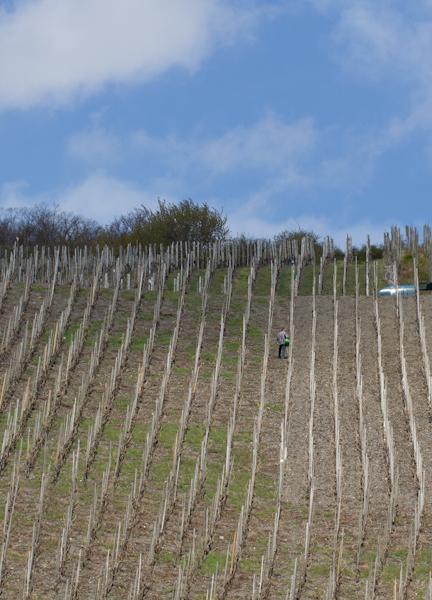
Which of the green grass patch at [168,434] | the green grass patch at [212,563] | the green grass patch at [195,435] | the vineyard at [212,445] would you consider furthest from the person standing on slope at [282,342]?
the green grass patch at [212,563]

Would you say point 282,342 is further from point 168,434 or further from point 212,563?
point 212,563

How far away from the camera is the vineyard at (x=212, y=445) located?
52.3 ft

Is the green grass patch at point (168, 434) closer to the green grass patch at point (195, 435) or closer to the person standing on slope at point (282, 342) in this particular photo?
the green grass patch at point (195, 435)

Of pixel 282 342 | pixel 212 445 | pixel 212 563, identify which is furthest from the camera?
pixel 282 342

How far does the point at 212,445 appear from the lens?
67.7 ft

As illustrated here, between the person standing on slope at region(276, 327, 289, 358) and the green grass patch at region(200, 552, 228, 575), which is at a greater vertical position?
the person standing on slope at region(276, 327, 289, 358)


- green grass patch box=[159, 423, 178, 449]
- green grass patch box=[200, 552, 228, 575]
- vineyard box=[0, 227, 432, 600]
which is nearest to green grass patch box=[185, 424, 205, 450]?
vineyard box=[0, 227, 432, 600]

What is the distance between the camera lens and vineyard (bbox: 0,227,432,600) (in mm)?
15938

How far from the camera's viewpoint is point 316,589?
15.5 metres

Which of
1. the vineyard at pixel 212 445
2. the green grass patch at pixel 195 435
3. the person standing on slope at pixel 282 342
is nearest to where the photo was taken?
the vineyard at pixel 212 445

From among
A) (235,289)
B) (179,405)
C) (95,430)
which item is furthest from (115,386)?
(235,289)

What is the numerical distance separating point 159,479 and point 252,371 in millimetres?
6234

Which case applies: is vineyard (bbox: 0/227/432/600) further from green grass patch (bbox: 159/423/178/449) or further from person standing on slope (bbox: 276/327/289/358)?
person standing on slope (bbox: 276/327/289/358)

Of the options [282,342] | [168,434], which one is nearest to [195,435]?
[168,434]
